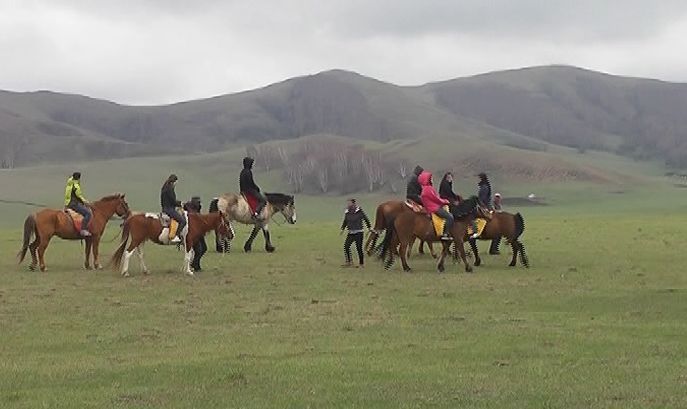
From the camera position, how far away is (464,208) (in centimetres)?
2256

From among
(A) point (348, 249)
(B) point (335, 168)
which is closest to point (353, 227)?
(A) point (348, 249)

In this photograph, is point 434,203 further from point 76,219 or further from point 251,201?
point 76,219

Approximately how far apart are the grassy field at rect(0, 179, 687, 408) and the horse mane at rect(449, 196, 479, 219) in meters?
1.53

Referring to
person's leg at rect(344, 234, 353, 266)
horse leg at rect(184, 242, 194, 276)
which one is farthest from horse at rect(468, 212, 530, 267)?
horse leg at rect(184, 242, 194, 276)

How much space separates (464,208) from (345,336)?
10.3 meters

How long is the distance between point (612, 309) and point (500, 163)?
426 feet

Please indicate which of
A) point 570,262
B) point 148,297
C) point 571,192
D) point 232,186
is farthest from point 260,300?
point 232,186

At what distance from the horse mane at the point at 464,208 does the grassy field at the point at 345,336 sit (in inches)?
60.2

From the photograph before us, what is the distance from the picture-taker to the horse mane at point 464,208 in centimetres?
2245

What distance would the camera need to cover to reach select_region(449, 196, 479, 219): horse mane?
73.7 feet

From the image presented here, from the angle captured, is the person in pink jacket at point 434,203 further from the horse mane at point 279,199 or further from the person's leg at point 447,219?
the horse mane at point 279,199

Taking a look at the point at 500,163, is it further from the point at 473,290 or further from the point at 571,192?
the point at 473,290

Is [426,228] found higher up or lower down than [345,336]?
higher up

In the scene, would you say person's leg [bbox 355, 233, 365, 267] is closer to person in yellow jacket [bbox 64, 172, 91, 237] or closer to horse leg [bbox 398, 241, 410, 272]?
horse leg [bbox 398, 241, 410, 272]
